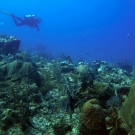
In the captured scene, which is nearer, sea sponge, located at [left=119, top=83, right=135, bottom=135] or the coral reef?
sea sponge, located at [left=119, top=83, right=135, bottom=135]

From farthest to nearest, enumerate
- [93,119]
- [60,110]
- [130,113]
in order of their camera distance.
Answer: [60,110], [93,119], [130,113]

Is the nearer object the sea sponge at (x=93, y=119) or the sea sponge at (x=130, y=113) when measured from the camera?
the sea sponge at (x=130, y=113)

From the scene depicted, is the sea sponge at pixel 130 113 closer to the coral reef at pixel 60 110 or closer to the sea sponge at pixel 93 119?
the coral reef at pixel 60 110

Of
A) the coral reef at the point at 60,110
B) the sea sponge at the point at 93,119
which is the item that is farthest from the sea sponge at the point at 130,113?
the sea sponge at the point at 93,119

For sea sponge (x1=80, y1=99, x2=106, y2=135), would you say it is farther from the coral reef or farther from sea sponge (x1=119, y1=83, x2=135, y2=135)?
sea sponge (x1=119, y1=83, x2=135, y2=135)

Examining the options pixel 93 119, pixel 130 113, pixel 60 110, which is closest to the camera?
pixel 130 113

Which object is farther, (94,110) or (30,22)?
(30,22)

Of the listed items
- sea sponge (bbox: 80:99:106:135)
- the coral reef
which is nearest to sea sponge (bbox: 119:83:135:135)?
the coral reef

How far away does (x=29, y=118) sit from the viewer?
5.17m

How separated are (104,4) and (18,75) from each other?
177 metres

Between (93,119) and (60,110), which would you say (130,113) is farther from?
(60,110)

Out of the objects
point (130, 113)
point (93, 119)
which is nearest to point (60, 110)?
Result: point (93, 119)

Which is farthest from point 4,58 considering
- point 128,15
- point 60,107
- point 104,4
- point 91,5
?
point 91,5

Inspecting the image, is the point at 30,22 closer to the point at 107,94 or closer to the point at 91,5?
the point at 107,94
